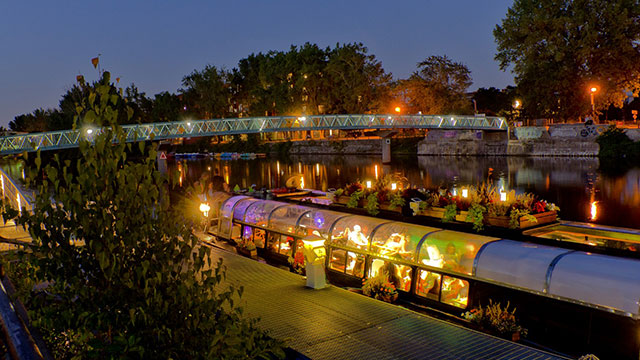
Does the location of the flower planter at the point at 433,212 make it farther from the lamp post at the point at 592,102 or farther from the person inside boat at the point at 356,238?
the lamp post at the point at 592,102

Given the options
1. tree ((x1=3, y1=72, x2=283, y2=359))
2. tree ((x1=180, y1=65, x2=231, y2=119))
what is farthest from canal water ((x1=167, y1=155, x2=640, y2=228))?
tree ((x1=180, y1=65, x2=231, y2=119))

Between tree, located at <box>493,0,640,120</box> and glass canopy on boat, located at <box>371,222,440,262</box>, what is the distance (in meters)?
66.1

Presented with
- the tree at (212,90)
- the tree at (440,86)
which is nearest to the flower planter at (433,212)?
the tree at (440,86)

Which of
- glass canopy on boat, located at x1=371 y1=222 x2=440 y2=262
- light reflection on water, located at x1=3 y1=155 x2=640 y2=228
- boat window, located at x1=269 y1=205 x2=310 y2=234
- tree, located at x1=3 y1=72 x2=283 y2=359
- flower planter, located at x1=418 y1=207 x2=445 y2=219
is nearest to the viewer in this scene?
tree, located at x1=3 y1=72 x2=283 y2=359

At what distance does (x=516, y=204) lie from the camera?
48.4 ft

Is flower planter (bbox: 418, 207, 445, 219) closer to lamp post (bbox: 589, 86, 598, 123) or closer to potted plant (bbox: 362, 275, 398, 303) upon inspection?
potted plant (bbox: 362, 275, 398, 303)

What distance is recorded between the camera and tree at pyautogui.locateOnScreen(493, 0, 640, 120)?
6638cm

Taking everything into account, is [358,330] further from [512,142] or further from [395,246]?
[512,142]

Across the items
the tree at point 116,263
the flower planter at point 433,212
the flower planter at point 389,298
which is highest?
the tree at point 116,263

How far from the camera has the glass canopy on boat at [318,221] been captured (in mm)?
15609

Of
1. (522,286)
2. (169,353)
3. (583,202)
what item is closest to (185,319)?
(169,353)

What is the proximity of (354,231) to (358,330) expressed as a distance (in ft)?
18.7

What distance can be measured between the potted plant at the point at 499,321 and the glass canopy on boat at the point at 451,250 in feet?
3.12

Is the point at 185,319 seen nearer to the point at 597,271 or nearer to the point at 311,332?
the point at 311,332
